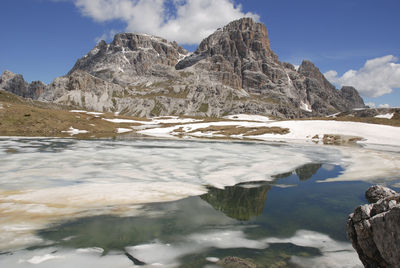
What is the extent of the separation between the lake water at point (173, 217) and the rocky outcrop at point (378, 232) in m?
1.16

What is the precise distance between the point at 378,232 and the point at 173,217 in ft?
19.4

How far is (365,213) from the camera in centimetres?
486

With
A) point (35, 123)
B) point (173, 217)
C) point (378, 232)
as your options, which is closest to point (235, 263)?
point (378, 232)

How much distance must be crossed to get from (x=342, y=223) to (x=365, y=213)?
3837 millimetres

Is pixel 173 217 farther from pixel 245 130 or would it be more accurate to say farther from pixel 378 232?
pixel 245 130

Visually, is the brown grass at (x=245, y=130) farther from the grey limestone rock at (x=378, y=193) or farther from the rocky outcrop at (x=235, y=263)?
the rocky outcrop at (x=235, y=263)

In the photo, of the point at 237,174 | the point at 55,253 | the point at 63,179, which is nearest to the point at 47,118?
the point at 63,179

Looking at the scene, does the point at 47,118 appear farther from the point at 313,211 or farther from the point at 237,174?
the point at 313,211

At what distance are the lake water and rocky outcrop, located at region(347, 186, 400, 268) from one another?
1.16m

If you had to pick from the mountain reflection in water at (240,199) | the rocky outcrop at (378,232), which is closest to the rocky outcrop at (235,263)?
the rocky outcrop at (378,232)

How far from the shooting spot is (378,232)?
443 cm

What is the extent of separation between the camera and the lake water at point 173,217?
5.98 meters

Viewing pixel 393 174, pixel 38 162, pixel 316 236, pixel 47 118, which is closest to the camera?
pixel 316 236

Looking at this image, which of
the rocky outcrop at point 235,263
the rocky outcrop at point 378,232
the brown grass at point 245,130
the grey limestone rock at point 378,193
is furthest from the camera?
the brown grass at point 245,130
